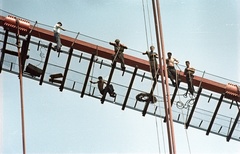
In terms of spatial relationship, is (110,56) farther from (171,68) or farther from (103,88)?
(171,68)

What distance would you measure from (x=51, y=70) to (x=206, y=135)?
16.5 feet

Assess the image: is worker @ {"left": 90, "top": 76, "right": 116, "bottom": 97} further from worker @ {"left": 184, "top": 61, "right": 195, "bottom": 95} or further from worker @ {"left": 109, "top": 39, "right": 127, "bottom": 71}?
worker @ {"left": 184, "top": 61, "right": 195, "bottom": 95}

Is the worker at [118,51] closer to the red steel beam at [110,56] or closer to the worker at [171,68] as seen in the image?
the red steel beam at [110,56]

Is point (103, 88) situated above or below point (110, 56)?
below

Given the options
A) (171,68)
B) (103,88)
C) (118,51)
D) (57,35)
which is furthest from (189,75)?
(57,35)

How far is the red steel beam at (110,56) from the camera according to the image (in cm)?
1292

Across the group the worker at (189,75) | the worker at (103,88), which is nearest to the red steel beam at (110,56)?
the worker at (189,75)

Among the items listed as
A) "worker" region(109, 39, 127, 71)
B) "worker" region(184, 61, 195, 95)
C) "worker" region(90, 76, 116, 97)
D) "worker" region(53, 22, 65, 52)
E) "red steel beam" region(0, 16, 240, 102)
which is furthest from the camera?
"worker" region(184, 61, 195, 95)

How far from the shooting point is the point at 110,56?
13.5 meters

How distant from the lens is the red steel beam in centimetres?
1292

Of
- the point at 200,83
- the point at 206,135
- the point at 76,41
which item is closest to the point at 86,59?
the point at 76,41

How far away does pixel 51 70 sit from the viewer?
1305 cm

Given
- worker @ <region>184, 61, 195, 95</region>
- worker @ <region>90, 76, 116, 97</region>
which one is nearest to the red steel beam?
worker @ <region>184, 61, 195, 95</region>

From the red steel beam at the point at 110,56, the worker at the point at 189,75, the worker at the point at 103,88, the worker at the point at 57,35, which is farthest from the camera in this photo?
the worker at the point at 189,75
